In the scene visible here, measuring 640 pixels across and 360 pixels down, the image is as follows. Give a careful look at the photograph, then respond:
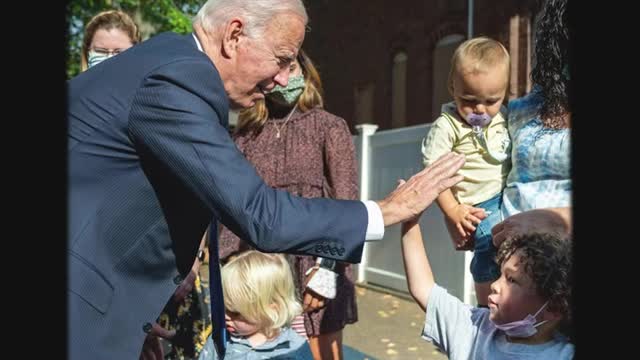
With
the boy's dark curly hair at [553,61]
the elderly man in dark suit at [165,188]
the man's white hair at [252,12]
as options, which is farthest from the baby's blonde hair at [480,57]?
the man's white hair at [252,12]

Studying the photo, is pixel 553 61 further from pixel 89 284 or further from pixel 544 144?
pixel 89 284

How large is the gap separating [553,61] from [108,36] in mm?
2568

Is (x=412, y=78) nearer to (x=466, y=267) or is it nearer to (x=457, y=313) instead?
(x=466, y=267)

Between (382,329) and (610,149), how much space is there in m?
6.19

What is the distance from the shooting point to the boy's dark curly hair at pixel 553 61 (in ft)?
7.76

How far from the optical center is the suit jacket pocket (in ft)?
7.64

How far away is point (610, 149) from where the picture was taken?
2061mm

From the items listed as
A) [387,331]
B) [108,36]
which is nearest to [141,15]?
[387,331]

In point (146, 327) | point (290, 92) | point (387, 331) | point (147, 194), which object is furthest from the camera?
point (387, 331)

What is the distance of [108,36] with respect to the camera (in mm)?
4242

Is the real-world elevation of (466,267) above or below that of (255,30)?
below

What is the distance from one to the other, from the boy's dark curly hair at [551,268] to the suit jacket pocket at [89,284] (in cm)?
125

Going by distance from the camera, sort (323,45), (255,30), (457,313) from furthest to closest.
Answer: (323,45) → (457,313) → (255,30)

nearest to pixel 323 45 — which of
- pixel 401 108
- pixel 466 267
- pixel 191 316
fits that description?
pixel 401 108
